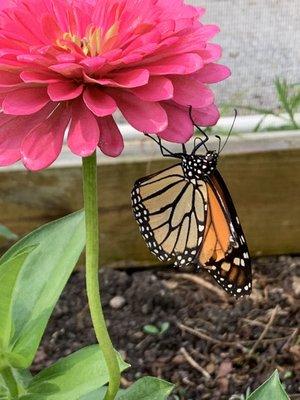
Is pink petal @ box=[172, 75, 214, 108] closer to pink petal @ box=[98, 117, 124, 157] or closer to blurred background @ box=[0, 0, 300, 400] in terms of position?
pink petal @ box=[98, 117, 124, 157]

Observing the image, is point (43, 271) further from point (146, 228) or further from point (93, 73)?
point (93, 73)

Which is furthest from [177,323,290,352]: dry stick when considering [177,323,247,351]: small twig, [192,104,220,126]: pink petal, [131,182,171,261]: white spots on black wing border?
[192,104,220,126]: pink petal

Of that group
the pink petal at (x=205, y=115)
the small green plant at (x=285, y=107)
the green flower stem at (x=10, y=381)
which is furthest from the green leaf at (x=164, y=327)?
the pink petal at (x=205, y=115)

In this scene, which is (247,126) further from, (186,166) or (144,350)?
(186,166)

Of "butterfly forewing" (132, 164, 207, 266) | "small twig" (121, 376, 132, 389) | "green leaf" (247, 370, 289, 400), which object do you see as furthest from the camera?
"small twig" (121, 376, 132, 389)

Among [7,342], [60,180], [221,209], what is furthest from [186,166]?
[60,180]
